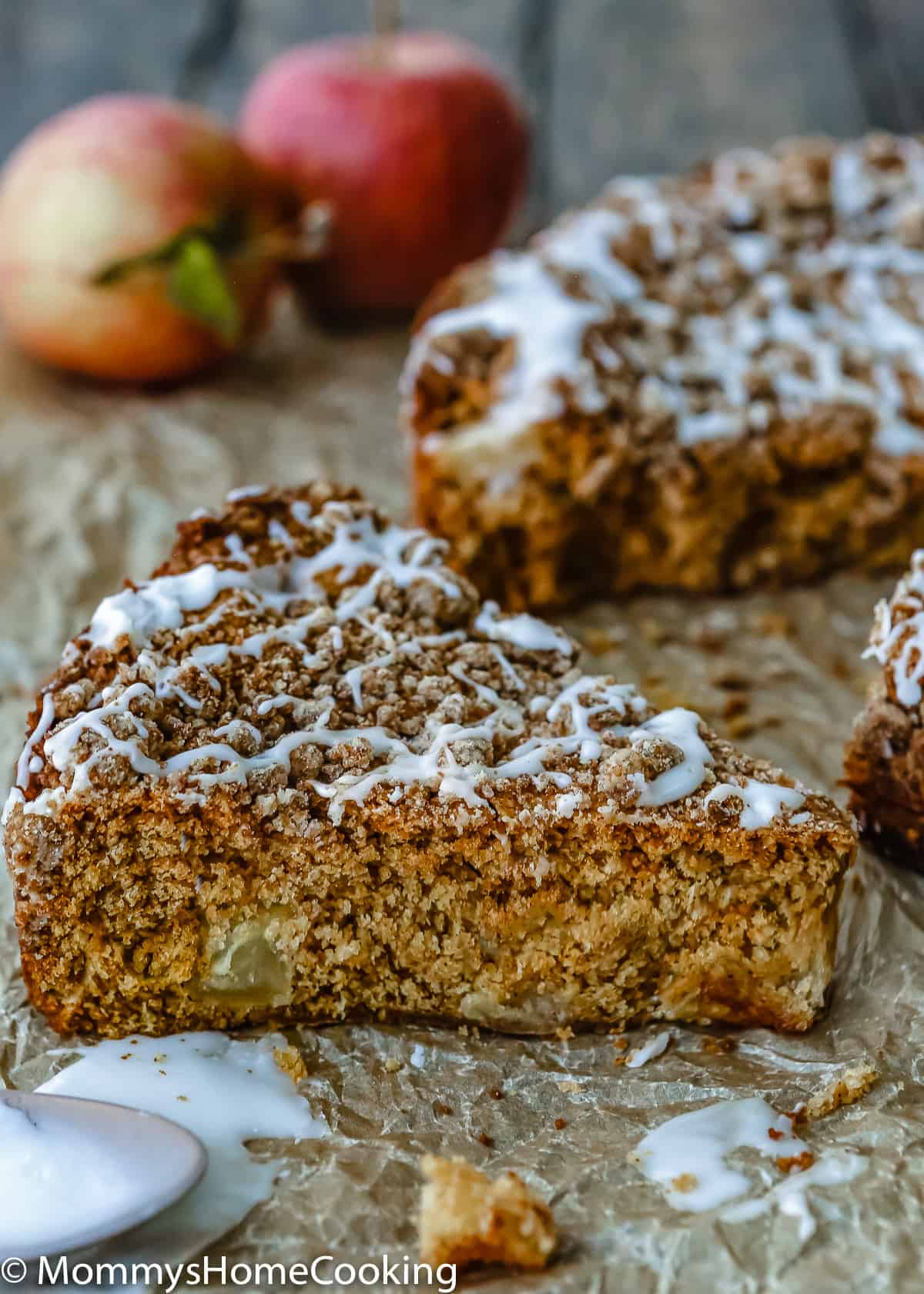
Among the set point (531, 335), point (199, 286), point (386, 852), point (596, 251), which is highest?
point (596, 251)

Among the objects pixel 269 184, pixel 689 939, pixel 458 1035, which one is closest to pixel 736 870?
pixel 689 939

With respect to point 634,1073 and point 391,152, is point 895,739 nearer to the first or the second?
point 634,1073

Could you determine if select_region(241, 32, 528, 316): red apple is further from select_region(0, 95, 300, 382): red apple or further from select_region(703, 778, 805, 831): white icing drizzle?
select_region(703, 778, 805, 831): white icing drizzle

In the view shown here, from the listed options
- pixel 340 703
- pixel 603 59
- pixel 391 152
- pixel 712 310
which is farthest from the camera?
pixel 603 59

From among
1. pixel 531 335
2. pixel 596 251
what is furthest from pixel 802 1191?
pixel 596 251

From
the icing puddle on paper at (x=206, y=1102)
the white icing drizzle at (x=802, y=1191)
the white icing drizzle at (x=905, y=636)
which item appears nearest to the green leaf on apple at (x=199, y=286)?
the white icing drizzle at (x=905, y=636)

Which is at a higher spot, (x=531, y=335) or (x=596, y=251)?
(x=596, y=251)

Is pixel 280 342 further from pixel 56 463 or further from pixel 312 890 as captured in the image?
pixel 312 890

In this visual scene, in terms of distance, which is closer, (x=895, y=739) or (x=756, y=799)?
(x=756, y=799)
